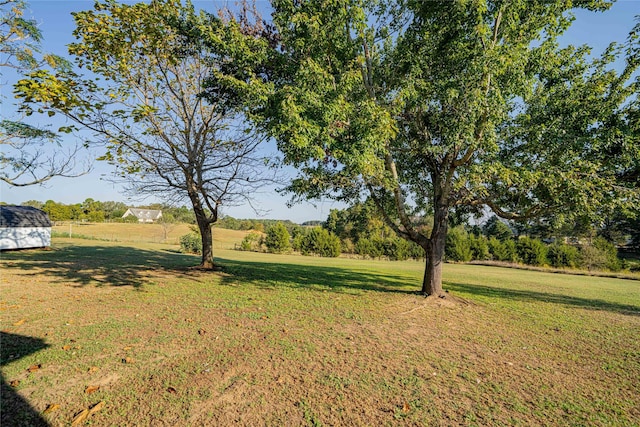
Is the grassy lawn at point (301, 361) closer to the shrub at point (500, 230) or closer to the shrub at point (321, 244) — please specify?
the shrub at point (321, 244)

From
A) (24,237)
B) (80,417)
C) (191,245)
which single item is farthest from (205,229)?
(191,245)

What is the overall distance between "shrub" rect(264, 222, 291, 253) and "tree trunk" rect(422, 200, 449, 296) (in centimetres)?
2750

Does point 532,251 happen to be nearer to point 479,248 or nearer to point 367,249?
point 479,248

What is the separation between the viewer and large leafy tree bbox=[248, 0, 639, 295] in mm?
6352

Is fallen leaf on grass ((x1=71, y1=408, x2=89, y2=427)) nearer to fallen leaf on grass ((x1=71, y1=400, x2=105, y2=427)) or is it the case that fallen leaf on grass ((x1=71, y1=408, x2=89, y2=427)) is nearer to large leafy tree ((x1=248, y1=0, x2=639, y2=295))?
fallen leaf on grass ((x1=71, y1=400, x2=105, y2=427))

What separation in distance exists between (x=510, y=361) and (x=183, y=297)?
23.6ft

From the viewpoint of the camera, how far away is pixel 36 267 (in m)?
11.3

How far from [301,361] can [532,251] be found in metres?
34.9

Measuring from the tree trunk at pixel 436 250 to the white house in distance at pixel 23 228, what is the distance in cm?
2180

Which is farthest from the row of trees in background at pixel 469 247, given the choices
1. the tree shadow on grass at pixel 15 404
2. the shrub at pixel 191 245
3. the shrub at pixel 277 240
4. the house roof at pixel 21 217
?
the tree shadow on grass at pixel 15 404

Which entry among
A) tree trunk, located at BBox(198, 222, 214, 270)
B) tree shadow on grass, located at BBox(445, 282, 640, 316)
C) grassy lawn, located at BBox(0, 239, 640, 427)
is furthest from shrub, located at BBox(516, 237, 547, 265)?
tree trunk, located at BBox(198, 222, 214, 270)

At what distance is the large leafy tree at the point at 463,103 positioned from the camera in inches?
250

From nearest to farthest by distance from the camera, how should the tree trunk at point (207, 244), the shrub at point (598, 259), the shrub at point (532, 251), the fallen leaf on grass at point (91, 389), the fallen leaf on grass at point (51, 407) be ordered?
the fallen leaf on grass at point (51, 407) < the fallen leaf on grass at point (91, 389) < the tree trunk at point (207, 244) < the shrub at point (598, 259) < the shrub at point (532, 251)

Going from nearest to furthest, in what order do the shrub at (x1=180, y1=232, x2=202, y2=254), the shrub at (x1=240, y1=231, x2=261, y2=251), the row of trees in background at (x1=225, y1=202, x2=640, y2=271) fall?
the shrub at (x1=180, y1=232, x2=202, y2=254), the row of trees in background at (x1=225, y1=202, x2=640, y2=271), the shrub at (x1=240, y1=231, x2=261, y2=251)
